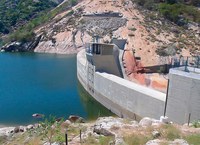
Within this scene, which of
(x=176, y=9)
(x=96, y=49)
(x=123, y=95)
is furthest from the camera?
(x=176, y=9)

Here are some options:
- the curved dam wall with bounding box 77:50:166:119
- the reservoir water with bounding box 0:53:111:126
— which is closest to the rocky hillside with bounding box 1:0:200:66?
the reservoir water with bounding box 0:53:111:126

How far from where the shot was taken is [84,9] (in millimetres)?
65125

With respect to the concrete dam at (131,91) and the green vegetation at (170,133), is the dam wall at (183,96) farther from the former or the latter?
the green vegetation at (170,133)

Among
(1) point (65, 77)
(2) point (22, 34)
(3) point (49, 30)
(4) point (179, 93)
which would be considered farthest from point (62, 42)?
(4) point (179, 93)

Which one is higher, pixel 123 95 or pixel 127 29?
pixel 127 29

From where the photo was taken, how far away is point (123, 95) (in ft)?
86.7

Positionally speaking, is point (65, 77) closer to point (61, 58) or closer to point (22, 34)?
point (61, 58)

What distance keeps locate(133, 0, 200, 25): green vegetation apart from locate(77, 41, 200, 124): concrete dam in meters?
25.3

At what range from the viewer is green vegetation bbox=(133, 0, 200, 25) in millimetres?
58156

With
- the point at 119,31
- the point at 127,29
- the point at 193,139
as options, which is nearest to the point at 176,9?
the point at 127,29

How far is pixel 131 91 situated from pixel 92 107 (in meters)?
5.50

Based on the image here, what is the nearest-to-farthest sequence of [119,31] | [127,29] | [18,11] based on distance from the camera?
1. [127,29]
2. [119,31]
3. [18,11]

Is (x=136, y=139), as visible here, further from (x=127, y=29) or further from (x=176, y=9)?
(x=176, y=9)

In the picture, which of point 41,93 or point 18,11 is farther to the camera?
point 18,11
